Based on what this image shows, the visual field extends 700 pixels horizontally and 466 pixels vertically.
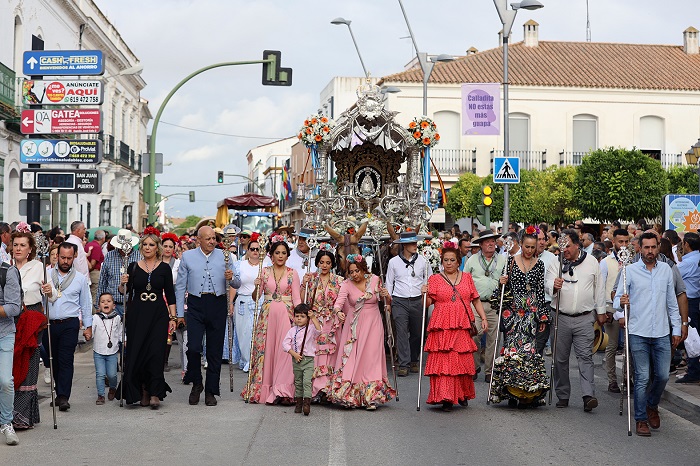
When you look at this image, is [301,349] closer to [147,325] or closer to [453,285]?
[147,325]

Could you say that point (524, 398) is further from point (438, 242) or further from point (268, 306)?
point (438, 242)

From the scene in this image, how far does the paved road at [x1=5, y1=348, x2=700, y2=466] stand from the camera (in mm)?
8352

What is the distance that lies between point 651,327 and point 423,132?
32.3 feet

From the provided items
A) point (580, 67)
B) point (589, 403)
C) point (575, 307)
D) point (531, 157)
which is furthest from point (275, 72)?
point (580, 67)

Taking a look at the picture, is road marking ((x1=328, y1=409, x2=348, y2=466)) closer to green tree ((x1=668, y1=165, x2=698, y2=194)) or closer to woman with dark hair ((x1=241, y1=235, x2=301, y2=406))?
woman with dark hair ((x1=241, y1=235, x2=301, y2=406))

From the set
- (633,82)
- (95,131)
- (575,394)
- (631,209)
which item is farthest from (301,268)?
(633,82)

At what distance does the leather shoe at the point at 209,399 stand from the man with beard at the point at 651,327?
4398 mm

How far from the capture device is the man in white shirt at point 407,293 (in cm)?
1406

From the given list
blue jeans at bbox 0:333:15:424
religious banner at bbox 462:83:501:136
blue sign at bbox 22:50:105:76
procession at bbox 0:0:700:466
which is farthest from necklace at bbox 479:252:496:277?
blue sign at bbox 22:50:105:76

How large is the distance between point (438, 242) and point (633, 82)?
37.5m

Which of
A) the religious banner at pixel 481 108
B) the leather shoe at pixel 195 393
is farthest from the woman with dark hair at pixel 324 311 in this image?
the religious banner at pixel 481 108

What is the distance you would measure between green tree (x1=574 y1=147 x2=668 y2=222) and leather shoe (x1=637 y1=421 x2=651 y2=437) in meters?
28.4

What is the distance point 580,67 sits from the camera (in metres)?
52.5

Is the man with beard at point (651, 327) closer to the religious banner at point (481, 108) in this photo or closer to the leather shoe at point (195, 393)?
the leather shoe at point (195, 393)
